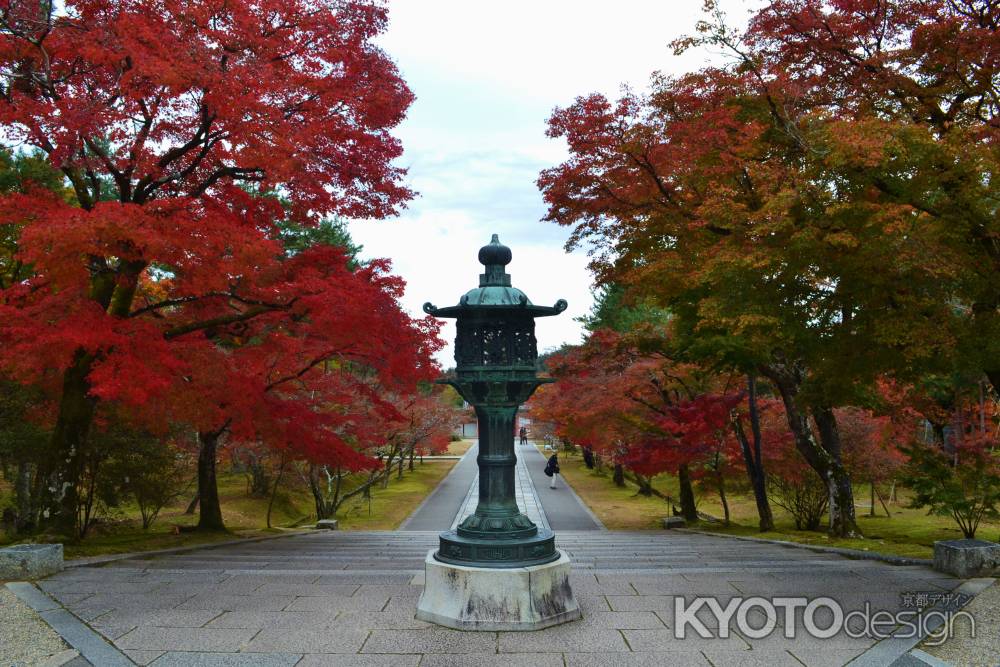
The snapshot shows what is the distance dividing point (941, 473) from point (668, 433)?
27.5 ft

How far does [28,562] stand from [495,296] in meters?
6.41

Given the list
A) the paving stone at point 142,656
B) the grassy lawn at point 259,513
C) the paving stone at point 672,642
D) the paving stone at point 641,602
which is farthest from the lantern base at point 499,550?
the grassy lawn at point 259,513

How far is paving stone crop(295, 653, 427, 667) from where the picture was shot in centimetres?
519

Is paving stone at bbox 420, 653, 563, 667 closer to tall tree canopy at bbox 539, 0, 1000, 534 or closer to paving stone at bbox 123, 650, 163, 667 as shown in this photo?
paving stone at bbox 123, 650, 163, 667

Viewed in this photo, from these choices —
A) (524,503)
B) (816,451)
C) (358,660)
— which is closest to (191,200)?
(358,660)

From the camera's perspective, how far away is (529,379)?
6.79 m

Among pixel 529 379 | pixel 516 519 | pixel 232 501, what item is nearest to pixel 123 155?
pixel 529 379

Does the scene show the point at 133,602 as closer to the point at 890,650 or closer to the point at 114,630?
the point at 114,630

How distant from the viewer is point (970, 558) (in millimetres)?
7621

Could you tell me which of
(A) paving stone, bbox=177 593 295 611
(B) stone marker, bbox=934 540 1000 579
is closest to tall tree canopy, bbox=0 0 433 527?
(A) paving stone, bbox=177 593 295 611

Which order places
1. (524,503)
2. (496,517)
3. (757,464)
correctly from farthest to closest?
(524,503) < (757,464) < (496,517)

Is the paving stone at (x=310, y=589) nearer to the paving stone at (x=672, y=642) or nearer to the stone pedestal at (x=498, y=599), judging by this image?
the stone pedestal at (x=498, y=599)

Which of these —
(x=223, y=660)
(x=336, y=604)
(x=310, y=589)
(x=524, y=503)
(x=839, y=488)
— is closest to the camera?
(x=223, y=660)

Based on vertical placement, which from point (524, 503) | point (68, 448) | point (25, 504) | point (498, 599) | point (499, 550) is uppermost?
point (68, 448)
